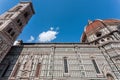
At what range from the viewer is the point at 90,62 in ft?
49.9

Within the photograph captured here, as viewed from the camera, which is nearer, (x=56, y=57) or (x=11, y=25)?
(x=56, y=57)

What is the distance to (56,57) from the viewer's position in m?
16.0

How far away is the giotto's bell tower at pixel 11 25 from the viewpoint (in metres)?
15.3

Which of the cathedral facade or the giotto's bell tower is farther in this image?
the giotto's bell tower

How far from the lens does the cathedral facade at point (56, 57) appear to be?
13297 millimetres

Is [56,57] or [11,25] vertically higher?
[11,25]

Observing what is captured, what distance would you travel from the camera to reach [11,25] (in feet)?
57.7

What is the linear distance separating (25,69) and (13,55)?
379cm

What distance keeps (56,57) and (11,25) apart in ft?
28.5

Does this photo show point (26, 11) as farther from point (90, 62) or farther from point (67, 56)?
point (90, 62)

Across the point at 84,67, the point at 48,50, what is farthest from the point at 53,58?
the point at 84,67

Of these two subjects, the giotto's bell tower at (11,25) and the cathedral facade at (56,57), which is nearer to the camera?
the cathedral facade at (56,57)

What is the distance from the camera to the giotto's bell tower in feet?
50.1

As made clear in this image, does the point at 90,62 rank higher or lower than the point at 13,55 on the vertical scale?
lower
